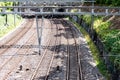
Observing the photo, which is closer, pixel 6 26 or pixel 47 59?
pixel 47 59

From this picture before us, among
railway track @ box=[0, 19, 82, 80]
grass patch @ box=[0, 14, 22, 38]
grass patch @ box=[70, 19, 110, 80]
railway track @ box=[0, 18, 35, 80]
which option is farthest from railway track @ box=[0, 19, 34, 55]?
grass patch @ box=[70, 19, 110, 80]

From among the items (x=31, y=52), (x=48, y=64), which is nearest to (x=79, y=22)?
(x=31, y=52)

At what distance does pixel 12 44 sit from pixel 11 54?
660 centimetres

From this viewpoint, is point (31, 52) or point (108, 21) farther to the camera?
point (108, 21)

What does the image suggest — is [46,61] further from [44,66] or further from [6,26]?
[6,26]

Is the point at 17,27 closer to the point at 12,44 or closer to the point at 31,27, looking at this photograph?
the point at 31,27

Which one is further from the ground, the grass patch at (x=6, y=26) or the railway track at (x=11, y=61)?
the railway track at (x=11, y=61)

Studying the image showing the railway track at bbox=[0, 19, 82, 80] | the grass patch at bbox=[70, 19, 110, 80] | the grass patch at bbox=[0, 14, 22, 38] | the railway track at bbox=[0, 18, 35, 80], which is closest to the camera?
the railway track at bbox=[0, 19, 82, 80]

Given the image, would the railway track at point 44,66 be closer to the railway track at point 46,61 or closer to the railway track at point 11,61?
the railway track at point 46,61

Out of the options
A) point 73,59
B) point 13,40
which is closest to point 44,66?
point 73,59

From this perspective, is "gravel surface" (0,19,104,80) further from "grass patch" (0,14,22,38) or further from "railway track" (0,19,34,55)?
"grass patch" (0,14,22,38)

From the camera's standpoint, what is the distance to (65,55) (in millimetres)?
41625

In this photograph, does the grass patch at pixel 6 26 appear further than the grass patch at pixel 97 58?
Yes

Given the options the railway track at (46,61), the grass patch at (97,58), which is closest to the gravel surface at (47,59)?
the railway track at (46,61)
